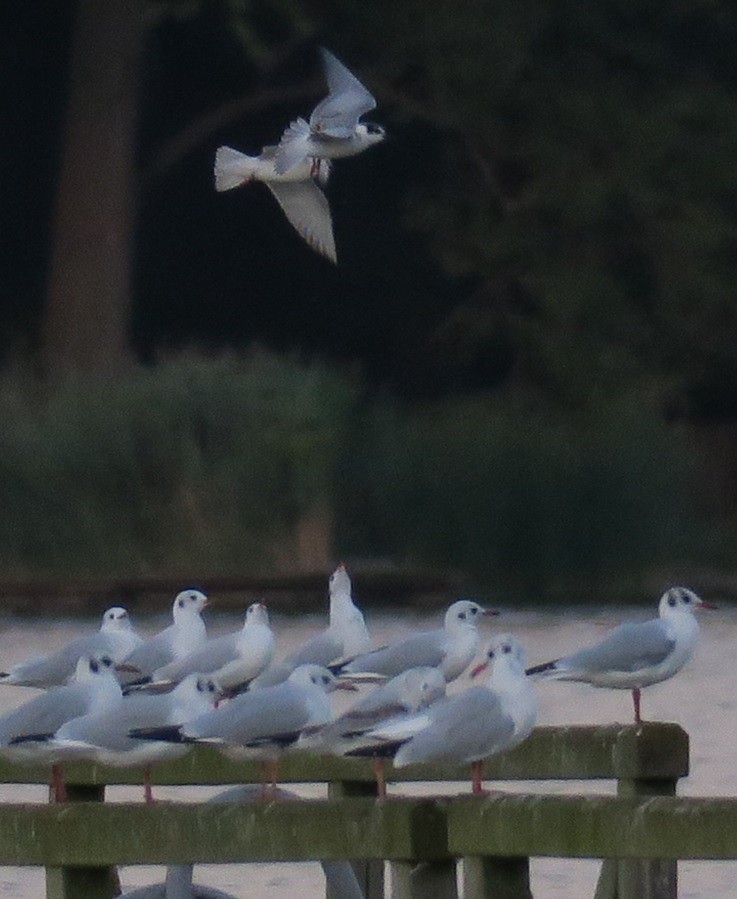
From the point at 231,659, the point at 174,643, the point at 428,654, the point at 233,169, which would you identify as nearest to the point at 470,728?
the point at 428,654

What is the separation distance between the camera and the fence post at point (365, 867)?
19.8ft

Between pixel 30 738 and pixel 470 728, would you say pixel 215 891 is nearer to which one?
pixel 30 738

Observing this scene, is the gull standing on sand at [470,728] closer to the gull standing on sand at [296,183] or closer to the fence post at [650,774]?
the fence post at [650,774]

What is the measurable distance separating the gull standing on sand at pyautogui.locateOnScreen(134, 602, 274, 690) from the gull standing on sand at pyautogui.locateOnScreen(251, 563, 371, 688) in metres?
0.06

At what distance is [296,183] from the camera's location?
9.82 metres

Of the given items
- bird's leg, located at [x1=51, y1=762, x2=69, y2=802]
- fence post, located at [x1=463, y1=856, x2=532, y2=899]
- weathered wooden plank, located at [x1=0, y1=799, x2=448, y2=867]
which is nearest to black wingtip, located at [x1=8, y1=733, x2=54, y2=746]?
bird's leg, located at [x1=51, y1=762, x2=69, y2=802]

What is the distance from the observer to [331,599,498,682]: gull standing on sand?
6734 mm

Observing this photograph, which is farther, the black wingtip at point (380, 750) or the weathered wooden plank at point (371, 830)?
the black wingtip at point (380, 750)

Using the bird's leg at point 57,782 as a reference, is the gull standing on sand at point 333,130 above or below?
above

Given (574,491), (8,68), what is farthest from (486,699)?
(8,68)

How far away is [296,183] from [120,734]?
176 inches

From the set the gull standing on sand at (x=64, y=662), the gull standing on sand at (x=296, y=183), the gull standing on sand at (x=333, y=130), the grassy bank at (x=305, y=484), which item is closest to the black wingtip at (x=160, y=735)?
the gull standing on sand at (x=64, y=662)

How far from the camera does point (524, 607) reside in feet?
61.4

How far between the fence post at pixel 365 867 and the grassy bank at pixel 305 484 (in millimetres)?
11742
